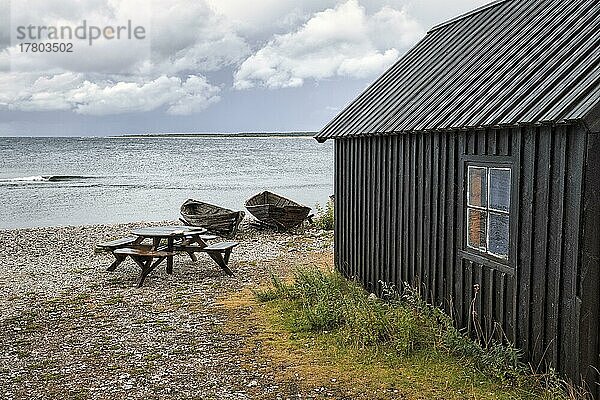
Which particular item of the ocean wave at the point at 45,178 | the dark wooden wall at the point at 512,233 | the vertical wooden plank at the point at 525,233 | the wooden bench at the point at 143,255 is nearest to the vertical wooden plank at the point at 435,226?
the dark wooden wall at the point at 512,233

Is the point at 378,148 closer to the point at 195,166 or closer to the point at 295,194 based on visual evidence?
the point at 295,194

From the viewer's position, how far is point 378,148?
966 cm

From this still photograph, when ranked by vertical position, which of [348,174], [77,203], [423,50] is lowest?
[77,203]

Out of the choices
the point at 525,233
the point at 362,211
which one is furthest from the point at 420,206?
the point at 525,233

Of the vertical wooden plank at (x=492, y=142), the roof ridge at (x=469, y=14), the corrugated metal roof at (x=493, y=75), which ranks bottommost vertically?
the vertical wooden plank at (x=492, y=142)

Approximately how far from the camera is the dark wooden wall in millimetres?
5680

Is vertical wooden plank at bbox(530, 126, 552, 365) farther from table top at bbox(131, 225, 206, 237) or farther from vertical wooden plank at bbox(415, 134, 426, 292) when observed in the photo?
table top at bbox(131, 225, 206, 237)

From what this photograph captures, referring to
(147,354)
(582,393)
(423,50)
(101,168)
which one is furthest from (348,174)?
(101,168)

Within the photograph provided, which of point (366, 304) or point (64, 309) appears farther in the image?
point (64, 309)

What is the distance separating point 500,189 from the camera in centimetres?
685

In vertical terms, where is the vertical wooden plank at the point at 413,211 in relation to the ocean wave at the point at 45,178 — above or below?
above

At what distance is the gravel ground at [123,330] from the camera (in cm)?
685

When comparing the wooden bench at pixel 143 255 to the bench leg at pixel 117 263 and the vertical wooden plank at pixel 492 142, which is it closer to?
the bench leg at pixel 117 263

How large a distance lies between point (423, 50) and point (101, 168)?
65.4 metres
